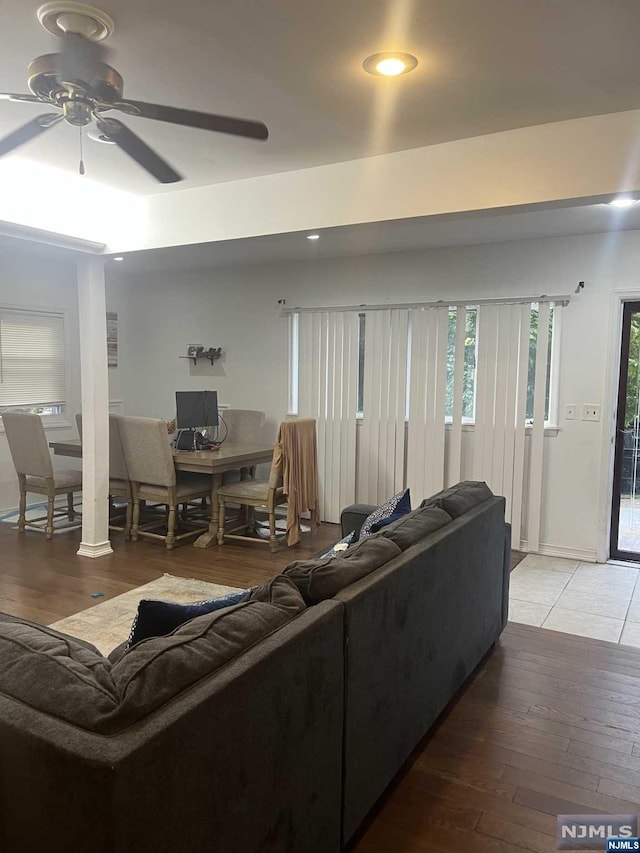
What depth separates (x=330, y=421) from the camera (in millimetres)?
5934

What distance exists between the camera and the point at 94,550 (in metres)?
4.73

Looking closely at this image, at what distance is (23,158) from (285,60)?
6.71 feet

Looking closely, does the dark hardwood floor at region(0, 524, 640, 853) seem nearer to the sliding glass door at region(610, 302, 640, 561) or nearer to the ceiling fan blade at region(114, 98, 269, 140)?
the sliding glass door at region(610, 302, 640, 561)

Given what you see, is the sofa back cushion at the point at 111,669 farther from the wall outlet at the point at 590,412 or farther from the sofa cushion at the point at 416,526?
the wall outlet at the point at 590,412

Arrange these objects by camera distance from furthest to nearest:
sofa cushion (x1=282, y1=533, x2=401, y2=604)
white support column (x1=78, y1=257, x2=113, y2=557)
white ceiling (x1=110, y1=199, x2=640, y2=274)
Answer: white support column (x1=78, y1=257, x2=113, y2=557)
white ceiling (x1=110, y1=199, x2=640, y2=274)
sofa cushion (x1=282, y1=533, x2=401, y2=604)

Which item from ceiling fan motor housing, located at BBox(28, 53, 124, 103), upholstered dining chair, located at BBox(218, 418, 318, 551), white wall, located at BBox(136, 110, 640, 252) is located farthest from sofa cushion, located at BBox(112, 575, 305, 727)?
upholstered dining chair, located at BBox(218, 418, 318, 551)

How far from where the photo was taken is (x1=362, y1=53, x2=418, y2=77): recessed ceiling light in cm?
227

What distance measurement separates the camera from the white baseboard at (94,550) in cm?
473

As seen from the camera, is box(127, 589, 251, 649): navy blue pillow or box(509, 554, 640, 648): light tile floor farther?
box(509, 554, 640, 648): light tile floor

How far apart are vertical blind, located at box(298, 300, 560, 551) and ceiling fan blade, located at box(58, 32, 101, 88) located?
3641 mm

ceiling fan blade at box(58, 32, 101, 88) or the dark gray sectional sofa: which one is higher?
ceiling fan blade at box(58, 32, 101, 88)

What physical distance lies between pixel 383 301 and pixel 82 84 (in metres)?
3.82

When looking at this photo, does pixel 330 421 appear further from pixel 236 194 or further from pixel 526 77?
pixel 526 77

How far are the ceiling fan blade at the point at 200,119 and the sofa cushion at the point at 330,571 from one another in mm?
1479
